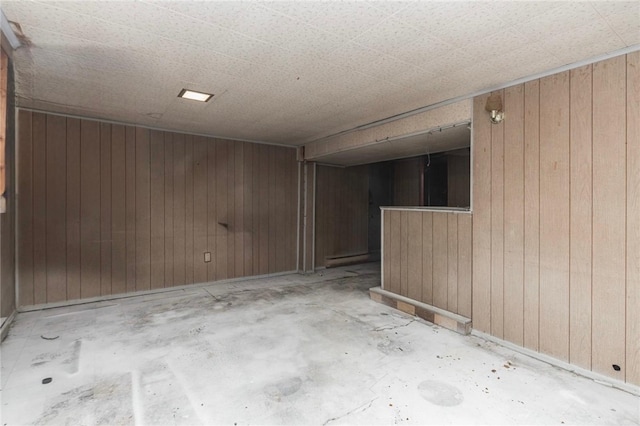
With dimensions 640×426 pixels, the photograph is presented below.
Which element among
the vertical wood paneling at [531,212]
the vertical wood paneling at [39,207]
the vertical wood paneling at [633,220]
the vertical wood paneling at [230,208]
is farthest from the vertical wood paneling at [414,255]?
the vertical wood paneling at [39,207]

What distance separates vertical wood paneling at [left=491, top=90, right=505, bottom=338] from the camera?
2803 mm

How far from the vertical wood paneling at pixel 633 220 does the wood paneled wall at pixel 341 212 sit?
4471mm

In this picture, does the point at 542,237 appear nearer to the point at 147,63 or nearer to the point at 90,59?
the point at 147,63

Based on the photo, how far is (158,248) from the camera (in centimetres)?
447

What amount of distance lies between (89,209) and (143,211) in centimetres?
60

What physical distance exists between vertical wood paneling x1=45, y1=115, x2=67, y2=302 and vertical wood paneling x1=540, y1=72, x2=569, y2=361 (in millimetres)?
5081

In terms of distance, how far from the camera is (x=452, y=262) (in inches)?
128

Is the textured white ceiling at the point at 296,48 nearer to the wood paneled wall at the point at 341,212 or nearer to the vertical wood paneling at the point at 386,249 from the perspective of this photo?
the vertical wood paneling at the point at 386,249

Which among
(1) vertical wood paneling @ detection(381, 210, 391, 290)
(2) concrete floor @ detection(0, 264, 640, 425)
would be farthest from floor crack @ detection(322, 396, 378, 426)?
(1) vertical wood paneling @ detection(381, 210, 391, 290)

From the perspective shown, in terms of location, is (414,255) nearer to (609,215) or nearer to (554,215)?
(554,215)

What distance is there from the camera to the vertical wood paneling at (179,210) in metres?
4.58

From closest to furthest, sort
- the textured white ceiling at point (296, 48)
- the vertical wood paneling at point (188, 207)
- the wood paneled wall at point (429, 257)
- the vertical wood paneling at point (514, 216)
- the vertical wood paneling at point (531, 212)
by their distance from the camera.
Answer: the textured white ceiling at point (296, 48)
the vertical wood paneling at point (531, 212)
the vertical wood paneling at point (514, 216)
the wood paneled wall at point (429, 257)
the vertical wood paneling at point (188, 207)

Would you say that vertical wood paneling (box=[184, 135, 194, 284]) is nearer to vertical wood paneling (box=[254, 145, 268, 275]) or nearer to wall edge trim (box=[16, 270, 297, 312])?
wall edge trim (box=[16, 270, 297, 312])

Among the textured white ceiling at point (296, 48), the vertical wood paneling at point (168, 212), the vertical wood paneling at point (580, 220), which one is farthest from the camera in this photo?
the vertical wood paneling at point (168, 212)
